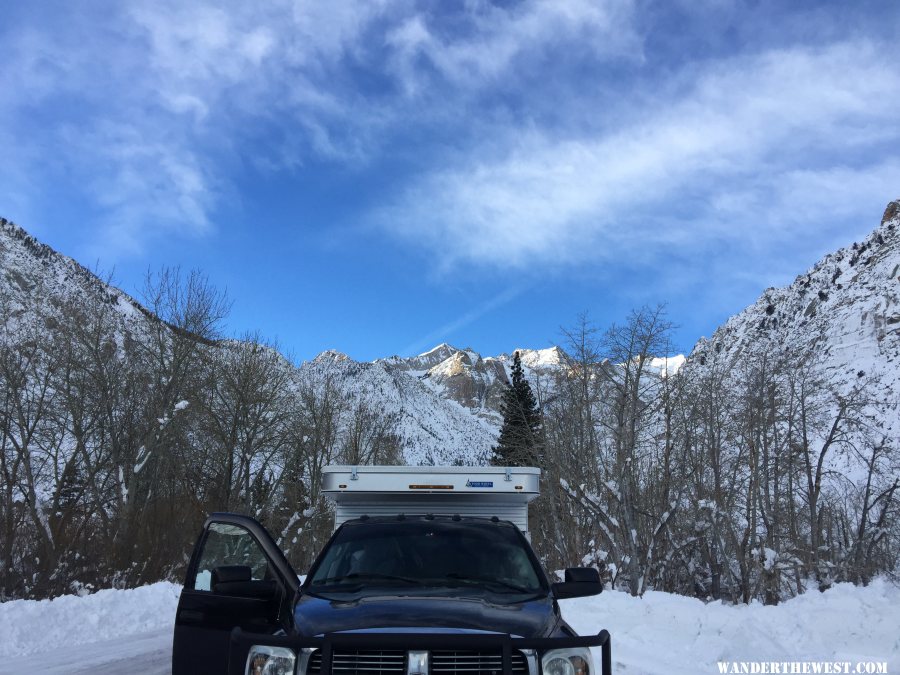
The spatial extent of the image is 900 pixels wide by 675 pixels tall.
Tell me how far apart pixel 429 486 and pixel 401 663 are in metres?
4.67

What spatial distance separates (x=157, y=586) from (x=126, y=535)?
3621 millimetres

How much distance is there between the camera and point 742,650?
27.0 feet

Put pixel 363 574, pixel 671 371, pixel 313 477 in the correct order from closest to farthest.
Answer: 1. pixel 363 574
2. pixel 671 371
3. pixel 313 477

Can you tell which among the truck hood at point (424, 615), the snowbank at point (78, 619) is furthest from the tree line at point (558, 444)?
the truck hood at point (424, 615)

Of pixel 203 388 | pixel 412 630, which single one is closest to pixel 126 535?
pixel 412 630

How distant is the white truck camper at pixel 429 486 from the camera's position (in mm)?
8430

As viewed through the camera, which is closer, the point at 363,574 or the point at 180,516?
the point at 363,574

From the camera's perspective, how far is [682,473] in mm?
23672

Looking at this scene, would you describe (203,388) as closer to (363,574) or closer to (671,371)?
(671,371)

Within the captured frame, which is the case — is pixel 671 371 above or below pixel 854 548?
above

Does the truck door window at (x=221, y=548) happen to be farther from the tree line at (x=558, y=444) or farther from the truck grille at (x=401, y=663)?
the tree line at (x=558, y=444)

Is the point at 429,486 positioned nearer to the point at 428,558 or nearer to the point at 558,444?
the point at 428,558

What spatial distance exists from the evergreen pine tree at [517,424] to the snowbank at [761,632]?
66.3 feet

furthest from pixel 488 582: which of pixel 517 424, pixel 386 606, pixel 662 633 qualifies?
pixel 517 424
